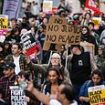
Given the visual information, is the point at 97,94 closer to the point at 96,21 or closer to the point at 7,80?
the point at 7,80

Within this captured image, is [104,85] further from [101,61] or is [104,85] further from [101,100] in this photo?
[101,61]

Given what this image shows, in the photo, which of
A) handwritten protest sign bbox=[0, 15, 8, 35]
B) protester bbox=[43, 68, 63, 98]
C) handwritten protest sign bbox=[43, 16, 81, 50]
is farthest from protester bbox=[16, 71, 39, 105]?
handwritten protest sign bbox=[0, 15, 8, 35]

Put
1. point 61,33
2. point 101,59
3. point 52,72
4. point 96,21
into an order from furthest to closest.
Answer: point 96,21 → point 101,59 → point 61,33 → point 52,72

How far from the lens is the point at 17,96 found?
11.0 m

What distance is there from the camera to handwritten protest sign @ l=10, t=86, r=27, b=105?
429 inches

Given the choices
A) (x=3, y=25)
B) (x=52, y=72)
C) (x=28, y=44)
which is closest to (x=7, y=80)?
(x=52, y=72)

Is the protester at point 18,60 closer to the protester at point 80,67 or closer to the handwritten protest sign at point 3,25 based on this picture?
the protester at point 80,67

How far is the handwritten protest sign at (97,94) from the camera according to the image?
11047 mm

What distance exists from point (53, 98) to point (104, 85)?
310 cm

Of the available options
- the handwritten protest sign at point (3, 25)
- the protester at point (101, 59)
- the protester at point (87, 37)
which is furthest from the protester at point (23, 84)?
the handwritten protest sign at point (3, 25)

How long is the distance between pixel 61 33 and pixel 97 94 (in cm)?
310

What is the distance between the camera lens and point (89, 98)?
1120 cm

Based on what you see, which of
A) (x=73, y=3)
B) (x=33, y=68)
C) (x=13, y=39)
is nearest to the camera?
(x=33, y=68)

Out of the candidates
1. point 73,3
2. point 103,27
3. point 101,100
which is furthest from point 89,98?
point 73,3
